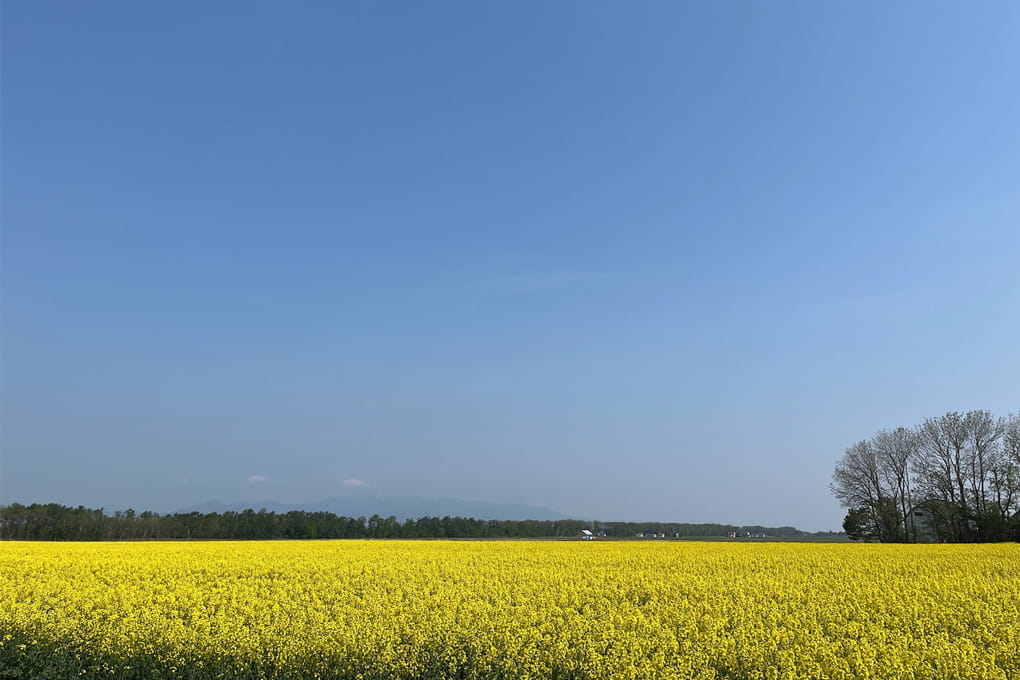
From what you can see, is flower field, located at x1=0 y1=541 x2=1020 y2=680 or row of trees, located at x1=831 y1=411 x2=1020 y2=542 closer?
flower field, located at x1=0 y1=541 x2=1020 y2=680

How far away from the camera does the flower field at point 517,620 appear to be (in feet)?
31.8

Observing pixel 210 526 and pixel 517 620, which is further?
pixel 210 526

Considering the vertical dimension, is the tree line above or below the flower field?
below

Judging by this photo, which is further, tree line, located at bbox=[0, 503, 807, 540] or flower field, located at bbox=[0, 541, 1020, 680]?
tree line, located at bbox=[0, 503, 807, 540]

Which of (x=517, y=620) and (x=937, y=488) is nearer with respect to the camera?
(x=517, y=620)

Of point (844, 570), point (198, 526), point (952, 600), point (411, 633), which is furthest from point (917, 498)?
point (198, 526)

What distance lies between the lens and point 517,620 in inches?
482

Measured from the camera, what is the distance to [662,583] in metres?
17.4

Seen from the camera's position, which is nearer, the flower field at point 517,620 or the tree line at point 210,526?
the flower field at point 517,620

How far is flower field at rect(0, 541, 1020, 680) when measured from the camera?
9695 mm

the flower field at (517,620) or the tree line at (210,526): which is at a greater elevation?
the flower field at (517,620)

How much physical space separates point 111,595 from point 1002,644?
1889 cm

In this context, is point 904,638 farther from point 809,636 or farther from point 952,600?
point 952,600

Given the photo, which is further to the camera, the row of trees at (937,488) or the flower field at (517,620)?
the row of trees at (937,488)
